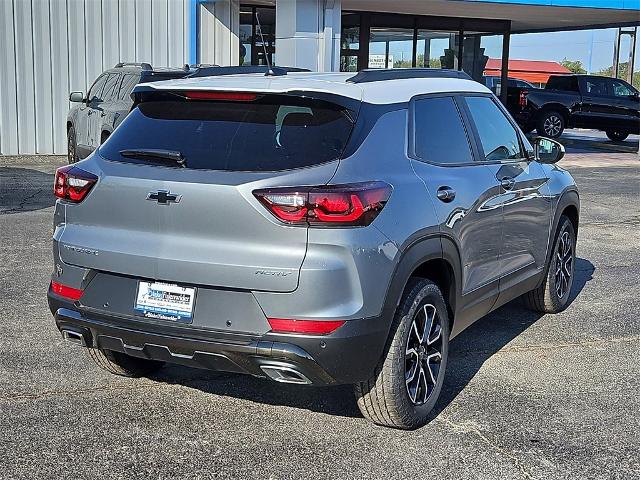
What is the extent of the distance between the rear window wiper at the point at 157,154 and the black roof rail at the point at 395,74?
0.98 meters

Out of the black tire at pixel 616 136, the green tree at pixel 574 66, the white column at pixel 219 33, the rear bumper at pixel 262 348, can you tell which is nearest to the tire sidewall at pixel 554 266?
Answer: the rear bumper at pixel 262 348

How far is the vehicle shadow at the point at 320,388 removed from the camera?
4820 mm

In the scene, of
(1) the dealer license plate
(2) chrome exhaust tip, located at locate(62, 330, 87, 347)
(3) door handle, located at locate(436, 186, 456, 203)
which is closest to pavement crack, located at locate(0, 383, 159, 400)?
(2) chrome exhaust tip, located at locate(62, 330, 87, 347)

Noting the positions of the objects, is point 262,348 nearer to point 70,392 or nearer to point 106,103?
point 70,392

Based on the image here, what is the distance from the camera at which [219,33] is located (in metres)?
18.4

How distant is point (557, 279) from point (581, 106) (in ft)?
65.9

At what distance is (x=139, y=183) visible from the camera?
412cm

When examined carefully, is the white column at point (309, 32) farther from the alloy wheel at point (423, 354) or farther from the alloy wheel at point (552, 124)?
the alloy wheel at point (423, 354)

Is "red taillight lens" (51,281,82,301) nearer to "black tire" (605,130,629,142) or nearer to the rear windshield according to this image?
the rear windshield

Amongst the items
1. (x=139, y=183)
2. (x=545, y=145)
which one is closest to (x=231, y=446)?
(x=139, y=183)

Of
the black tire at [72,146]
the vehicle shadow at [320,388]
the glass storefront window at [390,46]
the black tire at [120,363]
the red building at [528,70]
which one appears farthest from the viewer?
the red building at [528,70]

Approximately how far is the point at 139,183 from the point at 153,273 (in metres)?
0.44

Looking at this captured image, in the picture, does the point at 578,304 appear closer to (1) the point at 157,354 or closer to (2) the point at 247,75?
(2) the point at 247,75

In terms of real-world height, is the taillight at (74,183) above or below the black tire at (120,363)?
above
